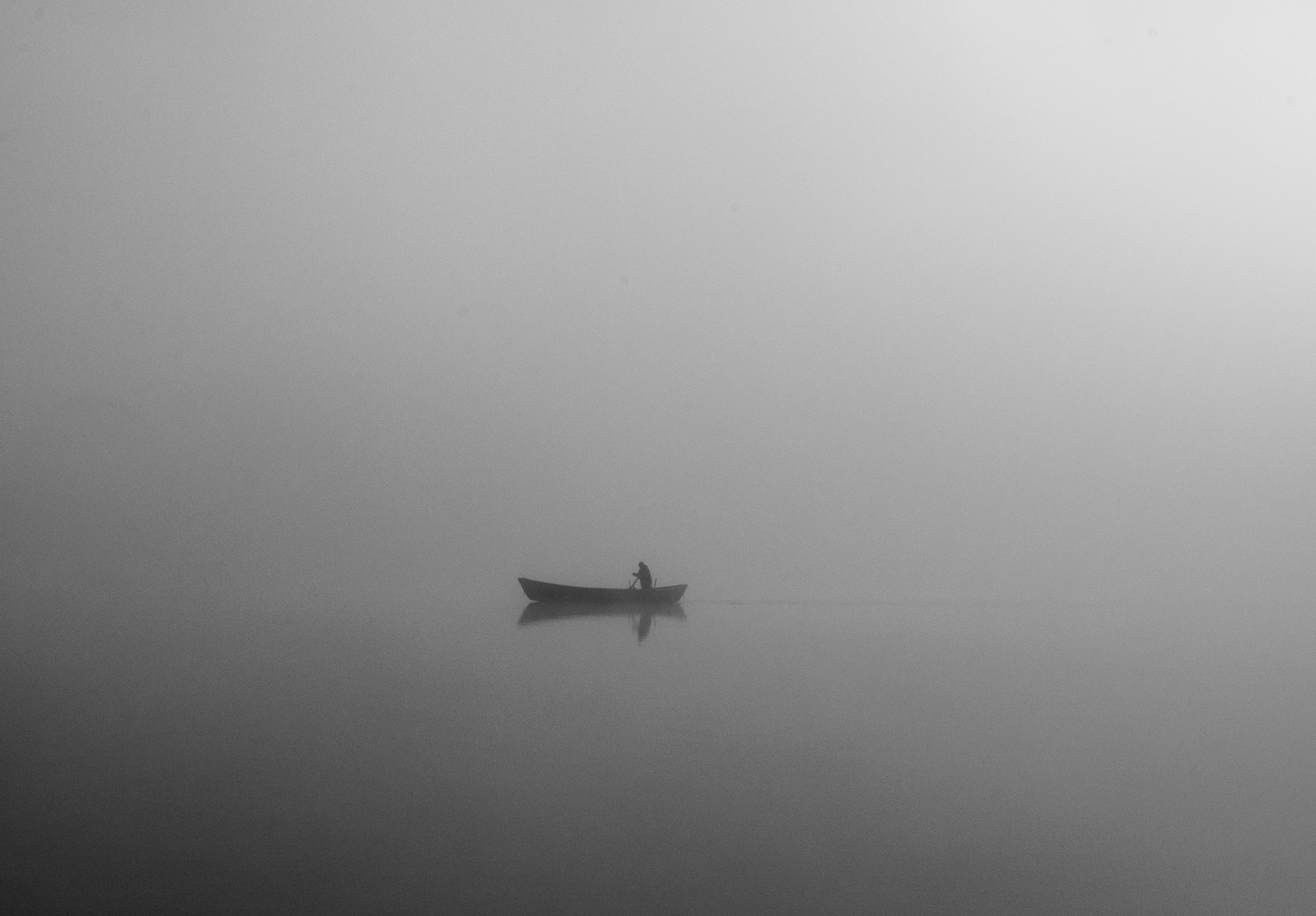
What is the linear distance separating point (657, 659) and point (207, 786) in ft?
45.3

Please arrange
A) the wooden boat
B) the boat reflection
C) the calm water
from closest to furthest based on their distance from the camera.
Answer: the calm water, the wooden boat, the boat reflection

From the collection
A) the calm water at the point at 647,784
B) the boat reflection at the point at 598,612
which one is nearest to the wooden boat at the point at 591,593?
the boat reflection at the point at 598,612

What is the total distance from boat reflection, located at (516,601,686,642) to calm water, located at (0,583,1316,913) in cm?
1300

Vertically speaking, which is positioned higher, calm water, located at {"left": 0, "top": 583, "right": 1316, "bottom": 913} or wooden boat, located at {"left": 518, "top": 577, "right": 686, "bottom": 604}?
wooden boat, located at {"left": 518, "top": 577, "right": 686, "bottom": 604}

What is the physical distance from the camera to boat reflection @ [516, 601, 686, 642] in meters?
33.9

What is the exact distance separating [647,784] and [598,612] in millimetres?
27542

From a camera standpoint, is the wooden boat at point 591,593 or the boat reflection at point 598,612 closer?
the wooden boat at point 591,593

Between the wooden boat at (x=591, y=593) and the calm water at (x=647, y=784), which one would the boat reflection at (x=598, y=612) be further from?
the calm water at (x=647, y=784)

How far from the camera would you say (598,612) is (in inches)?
1455

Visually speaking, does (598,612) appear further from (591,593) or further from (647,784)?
(647,784)

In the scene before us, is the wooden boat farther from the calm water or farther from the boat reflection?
the calm water

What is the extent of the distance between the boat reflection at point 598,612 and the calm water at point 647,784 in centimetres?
1300

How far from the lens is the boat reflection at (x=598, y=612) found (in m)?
33.9

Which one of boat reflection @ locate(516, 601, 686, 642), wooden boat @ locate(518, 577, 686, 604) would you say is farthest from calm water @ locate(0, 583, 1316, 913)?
boat reflection @ locate(516, 601, 686, 642)
